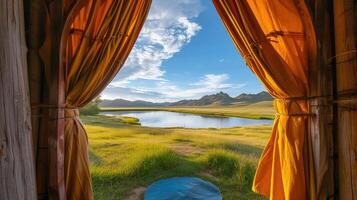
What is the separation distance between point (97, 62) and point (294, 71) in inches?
46.5

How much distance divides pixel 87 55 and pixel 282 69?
116cm

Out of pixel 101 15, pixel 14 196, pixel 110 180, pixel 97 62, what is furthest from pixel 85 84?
pixel 110 180

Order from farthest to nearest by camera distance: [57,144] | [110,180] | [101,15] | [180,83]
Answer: [180,83] < [110,180] < [101,15] < [57,144]

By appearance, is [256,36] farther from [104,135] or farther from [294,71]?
[104,135]

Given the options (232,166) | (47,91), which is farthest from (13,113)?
(232,166)

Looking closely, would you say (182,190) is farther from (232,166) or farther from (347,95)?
(347,95)

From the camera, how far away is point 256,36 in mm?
1244

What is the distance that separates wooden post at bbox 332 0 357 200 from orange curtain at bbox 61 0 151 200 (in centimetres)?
112

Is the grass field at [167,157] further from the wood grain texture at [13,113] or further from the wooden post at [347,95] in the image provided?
the wood grain texture at [13,113]

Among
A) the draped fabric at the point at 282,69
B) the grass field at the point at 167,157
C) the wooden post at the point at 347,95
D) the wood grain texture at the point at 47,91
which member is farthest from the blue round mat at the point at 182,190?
the wooden post at the point at 347,95

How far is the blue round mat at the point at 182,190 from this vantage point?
1839 millimetres

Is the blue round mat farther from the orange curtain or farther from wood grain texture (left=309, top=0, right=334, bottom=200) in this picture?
wood grain texture (left=309, top=0, right=334, bottom=200)

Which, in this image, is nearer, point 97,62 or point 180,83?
point 97,62

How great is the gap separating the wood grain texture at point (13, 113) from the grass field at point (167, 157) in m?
1.18
